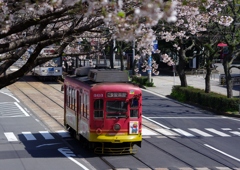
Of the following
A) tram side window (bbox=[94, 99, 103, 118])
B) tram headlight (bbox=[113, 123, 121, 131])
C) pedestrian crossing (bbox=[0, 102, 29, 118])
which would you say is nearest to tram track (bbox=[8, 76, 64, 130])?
pedestrian crossing (bbox=[0, 102, 29, 118])

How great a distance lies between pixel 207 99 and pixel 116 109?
630 inches

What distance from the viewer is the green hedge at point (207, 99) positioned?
3212 cm

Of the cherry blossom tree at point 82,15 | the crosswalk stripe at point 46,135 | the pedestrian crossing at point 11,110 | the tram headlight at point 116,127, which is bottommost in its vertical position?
the crosswalk stripe at point 46,135

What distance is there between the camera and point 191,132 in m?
25.5

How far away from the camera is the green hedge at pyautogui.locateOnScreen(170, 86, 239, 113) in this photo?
3212 centimetres

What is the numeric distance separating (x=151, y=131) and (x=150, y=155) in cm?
604

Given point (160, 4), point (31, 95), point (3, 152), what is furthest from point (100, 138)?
point (31, 95)

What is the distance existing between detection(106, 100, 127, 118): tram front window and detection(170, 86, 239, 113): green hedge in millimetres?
14168

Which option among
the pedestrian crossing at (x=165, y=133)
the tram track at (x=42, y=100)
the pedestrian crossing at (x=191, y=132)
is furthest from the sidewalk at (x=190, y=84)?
the pedestrian crossing at (x=165, y=133)

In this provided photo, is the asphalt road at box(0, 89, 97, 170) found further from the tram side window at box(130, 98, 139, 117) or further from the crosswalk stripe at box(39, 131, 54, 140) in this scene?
the tram side window at box(130, 98, 139, 117)

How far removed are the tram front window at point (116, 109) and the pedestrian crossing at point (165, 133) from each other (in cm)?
497

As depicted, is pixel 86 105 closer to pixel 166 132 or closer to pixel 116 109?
pixel 116 109

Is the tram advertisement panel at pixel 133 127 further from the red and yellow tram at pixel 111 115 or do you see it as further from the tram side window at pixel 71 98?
the tram side window at pixel 71 98

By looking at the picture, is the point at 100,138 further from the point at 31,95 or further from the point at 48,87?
the point at 48,87
